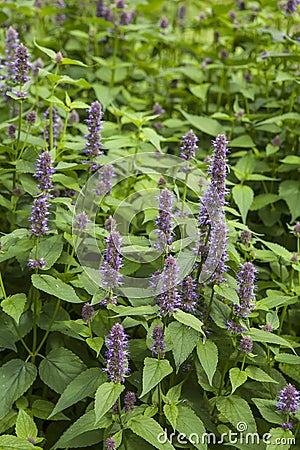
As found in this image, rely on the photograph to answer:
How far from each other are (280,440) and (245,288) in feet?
2.10

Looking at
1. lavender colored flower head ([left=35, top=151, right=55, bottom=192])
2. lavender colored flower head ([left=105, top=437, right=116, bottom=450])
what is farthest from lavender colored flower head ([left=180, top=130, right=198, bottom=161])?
lavender colored flower head ([left=105, top=437, right=116, bottom=450])

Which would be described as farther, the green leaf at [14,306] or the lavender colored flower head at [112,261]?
the green leaf at [14,306]

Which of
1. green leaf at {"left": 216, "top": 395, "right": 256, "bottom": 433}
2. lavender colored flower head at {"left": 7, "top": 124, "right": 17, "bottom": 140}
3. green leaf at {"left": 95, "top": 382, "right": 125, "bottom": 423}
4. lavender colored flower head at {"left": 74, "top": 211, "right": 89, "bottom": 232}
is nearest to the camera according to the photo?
green leaf at {"left": 95, "top": 382, "right": 125, "bottom": 423}

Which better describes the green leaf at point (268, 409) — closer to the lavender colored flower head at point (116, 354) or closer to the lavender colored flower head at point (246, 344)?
the lavender colored flower head at point (246, 344)

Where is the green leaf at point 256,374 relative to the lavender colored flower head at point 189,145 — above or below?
below

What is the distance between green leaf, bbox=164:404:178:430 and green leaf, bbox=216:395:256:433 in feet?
0.71

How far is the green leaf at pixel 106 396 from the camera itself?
235 cm

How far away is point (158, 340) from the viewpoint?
257cm

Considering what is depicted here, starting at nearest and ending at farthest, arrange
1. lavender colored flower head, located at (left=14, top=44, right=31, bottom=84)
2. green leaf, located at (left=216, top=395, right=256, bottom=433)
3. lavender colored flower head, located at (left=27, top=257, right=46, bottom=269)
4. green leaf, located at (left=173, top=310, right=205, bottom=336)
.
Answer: green leaf, located at (left=173, top=310, right=205, bottom=336), green leaf, located at (left=216, top=395, right=256, bottom=433), lavender colored flower head, located at (left=27, top=257, right=46, bottom=269), lavender colored flower head, located at (left=14, top=44, right=31, bottom=84)

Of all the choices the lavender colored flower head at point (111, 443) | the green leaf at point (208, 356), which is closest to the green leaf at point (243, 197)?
the green leaf at point (208, 356)

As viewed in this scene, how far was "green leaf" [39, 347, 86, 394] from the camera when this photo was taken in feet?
9.38

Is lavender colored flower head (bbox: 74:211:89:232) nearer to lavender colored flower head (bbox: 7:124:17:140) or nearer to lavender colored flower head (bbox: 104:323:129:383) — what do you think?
lavender colored flower head (bbox: 104:323:129:383)

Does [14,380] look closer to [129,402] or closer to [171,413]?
[129,402]

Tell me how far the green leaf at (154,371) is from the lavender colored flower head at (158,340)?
0.13ft
